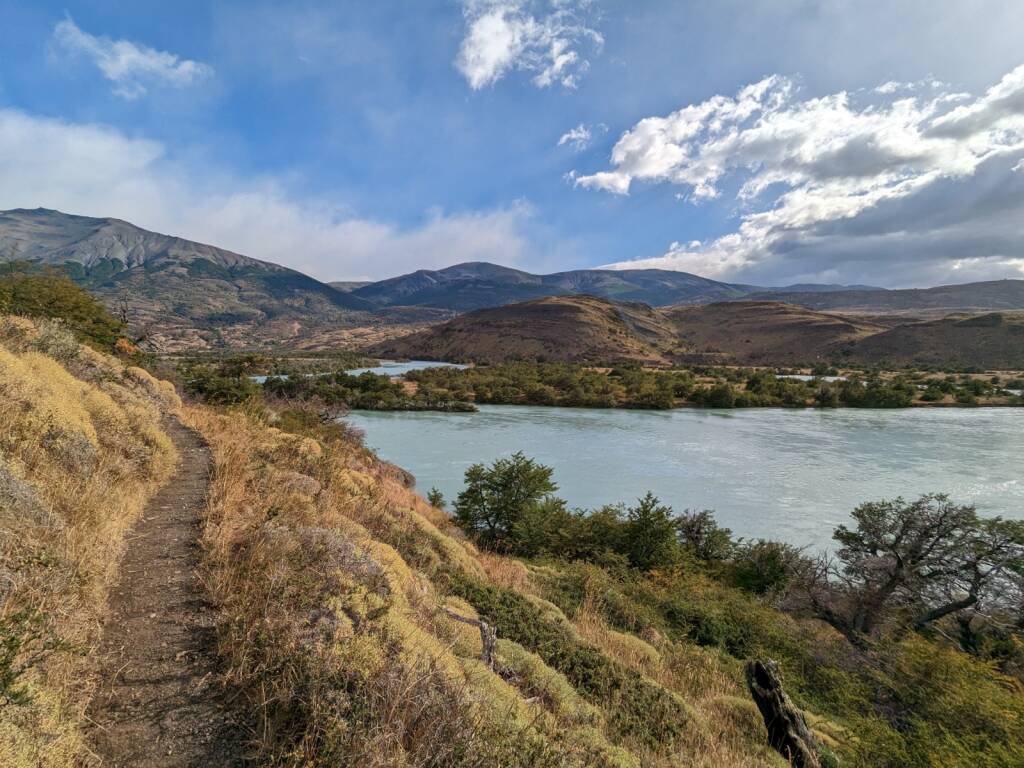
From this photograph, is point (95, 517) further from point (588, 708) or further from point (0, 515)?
point (588, 708)

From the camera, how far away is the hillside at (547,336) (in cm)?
10288

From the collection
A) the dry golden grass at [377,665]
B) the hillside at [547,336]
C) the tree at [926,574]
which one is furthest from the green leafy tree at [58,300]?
the hillside at [547,336]

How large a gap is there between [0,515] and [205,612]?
1518mm

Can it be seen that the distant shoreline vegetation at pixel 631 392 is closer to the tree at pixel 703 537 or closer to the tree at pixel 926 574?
the tree at pixel 703 537

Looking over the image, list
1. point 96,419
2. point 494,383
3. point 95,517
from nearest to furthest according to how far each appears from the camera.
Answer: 1. point 95,517
2. point 96,419
3. point 494,383

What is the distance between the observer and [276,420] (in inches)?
559

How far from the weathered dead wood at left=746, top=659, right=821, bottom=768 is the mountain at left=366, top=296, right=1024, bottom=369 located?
9260 cm

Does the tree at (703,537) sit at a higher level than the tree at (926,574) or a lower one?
lower

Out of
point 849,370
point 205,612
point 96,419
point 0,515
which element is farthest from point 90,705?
point 849,370

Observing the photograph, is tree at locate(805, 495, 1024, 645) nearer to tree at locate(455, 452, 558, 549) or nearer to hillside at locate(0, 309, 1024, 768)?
hillside at locate(0, 309, 1024, 768)

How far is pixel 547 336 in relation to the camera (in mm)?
109188

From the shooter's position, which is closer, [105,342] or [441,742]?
[441,742]

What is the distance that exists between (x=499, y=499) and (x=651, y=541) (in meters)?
5.26

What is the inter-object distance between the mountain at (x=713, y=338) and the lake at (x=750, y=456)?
50564 millimetres
